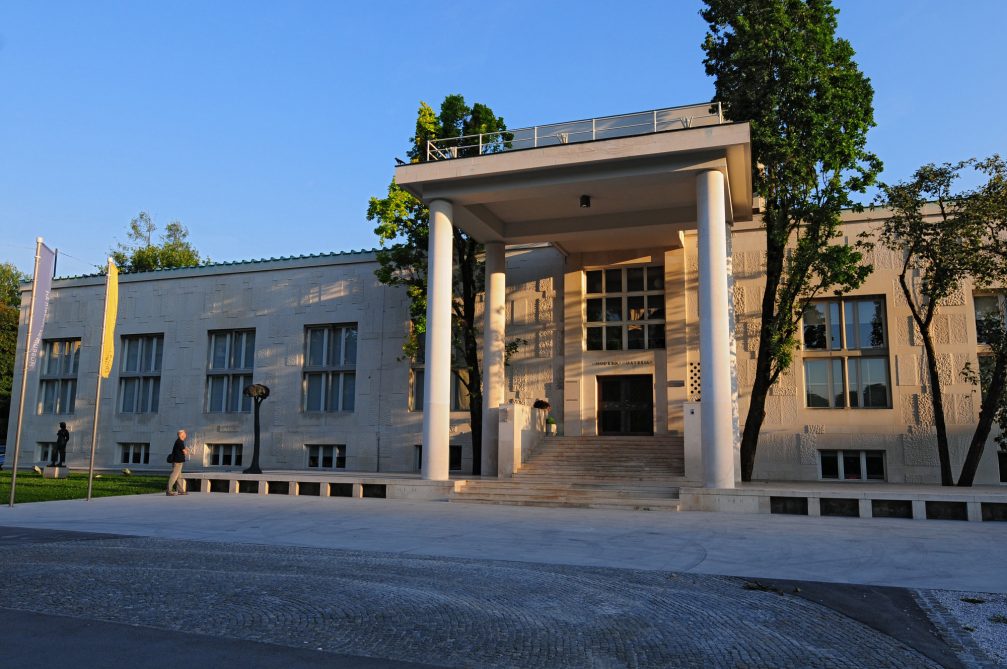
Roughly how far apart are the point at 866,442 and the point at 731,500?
27.4 feet

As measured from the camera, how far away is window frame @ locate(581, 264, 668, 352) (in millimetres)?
24188

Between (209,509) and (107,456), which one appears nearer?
(209,509)

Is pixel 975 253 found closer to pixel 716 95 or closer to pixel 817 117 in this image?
pixel 817 117

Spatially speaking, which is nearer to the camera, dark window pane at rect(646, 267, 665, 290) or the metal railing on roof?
the metal railing on roof

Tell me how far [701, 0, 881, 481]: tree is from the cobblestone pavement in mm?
13884

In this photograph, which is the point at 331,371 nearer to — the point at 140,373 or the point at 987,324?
the point at 140,373

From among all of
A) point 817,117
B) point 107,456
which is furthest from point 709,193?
point 107,456

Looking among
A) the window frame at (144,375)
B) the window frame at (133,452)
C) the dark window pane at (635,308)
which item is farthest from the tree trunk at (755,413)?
the window frame at (133,452)

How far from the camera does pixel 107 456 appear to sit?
101ft

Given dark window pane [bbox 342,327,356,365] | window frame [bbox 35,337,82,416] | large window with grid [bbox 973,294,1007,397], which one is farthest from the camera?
window frame [bbox 35,337,82,416]

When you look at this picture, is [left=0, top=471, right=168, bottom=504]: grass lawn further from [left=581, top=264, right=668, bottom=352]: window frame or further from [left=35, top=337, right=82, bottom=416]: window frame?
[left=581, top=264, right=668, bottom=352]: window frame

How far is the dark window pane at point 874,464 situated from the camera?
21812 mm

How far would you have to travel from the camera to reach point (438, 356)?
19266mm

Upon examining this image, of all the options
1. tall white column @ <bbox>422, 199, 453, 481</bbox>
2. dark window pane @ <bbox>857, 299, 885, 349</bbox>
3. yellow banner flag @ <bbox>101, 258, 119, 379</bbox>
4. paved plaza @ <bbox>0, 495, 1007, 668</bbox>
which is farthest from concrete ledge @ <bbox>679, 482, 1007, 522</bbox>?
yellow banner flag @ <bbox>101, 258, 119, 379</bbox>
